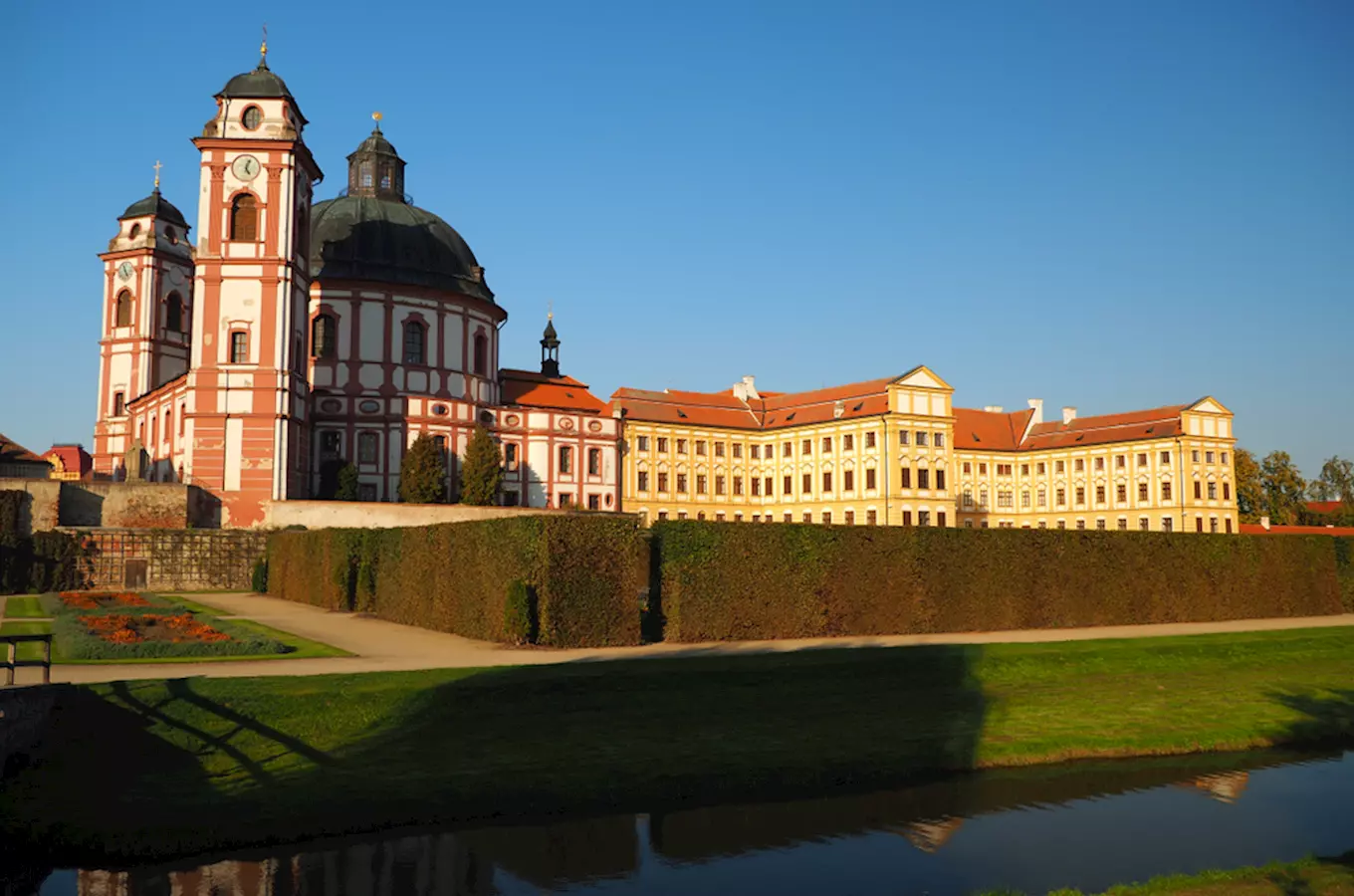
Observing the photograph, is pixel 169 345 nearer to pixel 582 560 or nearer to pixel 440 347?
pixel 440 347

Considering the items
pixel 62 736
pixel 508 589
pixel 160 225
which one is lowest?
pixel 62 736

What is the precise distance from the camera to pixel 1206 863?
10.3 meters

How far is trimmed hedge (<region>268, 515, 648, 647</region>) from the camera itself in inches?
877

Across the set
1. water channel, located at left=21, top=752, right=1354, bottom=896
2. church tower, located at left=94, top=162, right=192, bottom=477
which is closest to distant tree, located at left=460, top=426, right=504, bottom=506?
church tower, located at left=94, top=162, right=192, bottom=477

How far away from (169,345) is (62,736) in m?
66.2

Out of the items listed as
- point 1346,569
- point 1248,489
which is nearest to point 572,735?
point 1346,569

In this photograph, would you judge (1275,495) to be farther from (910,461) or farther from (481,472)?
(481,472)

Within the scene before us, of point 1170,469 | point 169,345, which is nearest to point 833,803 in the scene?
point 169,345

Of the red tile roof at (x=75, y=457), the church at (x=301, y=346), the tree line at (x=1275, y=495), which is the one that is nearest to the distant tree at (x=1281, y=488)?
the tree line at (x=1275, y=495)

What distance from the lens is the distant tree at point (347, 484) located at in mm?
58562

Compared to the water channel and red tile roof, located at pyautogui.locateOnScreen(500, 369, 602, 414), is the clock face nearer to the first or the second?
red tile roof, located at pyautogui.locateOnScreen(500, 369, 602, 414)

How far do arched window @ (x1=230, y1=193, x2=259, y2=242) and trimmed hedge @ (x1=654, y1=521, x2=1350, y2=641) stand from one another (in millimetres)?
38010

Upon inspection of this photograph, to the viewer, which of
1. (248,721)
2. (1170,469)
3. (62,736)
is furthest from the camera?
(1170,469)

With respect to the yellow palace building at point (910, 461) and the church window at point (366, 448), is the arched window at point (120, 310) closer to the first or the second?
the church window at point (366, 448)
